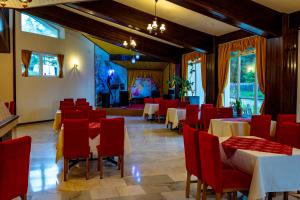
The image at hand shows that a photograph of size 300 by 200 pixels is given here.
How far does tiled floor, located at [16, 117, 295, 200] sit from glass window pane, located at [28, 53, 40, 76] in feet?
16.3

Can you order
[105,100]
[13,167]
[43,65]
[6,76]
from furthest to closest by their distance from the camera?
[105,100], [43,65], [6,76], [13,167]

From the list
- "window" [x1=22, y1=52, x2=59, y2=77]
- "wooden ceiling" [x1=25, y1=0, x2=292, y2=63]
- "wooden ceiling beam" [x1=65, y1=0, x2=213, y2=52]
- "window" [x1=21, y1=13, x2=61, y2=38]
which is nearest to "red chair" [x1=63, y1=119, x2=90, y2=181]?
"wooden ceiling" [x1=25, y1=0, x2=292, y2=63]

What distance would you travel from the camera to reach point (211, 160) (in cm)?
285

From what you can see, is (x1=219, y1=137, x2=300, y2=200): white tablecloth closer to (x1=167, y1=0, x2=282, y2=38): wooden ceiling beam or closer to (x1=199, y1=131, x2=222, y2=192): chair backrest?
(x1=199, y1=131, x2=222, y2=192): chair backrest

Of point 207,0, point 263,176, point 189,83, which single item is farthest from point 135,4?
point 263,176

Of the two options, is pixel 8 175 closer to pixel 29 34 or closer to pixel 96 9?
pixel 96 9

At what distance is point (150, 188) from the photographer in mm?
4062

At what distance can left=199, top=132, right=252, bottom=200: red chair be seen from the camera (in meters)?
2.80

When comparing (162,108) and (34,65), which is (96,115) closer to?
(162,108)

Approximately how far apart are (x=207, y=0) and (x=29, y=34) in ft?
25.2

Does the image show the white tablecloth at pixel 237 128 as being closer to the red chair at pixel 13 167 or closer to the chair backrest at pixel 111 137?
the chair backrest at pixel 111 137

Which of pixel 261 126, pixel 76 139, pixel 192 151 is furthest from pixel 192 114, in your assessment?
pixel 192 151

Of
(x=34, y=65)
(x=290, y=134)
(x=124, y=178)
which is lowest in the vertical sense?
(x=124, y=178)

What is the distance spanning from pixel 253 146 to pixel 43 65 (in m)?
10.4
